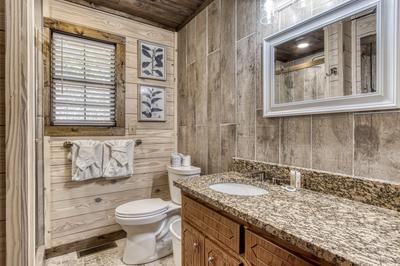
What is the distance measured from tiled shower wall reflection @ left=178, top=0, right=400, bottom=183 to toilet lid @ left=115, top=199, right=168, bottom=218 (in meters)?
0.57

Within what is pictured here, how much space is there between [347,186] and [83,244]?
91.4 inches

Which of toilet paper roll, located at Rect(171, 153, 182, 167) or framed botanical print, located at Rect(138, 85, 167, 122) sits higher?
framed botanical print, located at Rect(138, 85, 167, 122)

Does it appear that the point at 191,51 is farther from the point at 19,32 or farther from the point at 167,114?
the point at 19,32

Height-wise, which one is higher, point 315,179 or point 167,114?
point 167,114

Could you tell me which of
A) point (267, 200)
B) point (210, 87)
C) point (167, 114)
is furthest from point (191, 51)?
point (267, 200)

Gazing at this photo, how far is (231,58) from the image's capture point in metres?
1.91

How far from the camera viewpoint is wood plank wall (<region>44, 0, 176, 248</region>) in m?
2.07

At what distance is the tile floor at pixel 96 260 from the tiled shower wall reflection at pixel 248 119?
95 centimetres

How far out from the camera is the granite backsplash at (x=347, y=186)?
97cm

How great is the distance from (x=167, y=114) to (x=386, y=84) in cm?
210

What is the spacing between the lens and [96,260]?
2.02 meters

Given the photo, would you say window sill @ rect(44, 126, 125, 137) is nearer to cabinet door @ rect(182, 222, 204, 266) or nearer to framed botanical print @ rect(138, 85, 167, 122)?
framed botanical print @ rect(138, 85, 167, 122)

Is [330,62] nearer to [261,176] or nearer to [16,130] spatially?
[261,176]

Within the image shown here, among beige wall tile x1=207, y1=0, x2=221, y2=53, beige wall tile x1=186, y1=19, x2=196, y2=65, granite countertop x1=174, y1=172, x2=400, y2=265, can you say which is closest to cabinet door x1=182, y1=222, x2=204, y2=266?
granite countertop x1=174, y1=172, x2=400, y2=265
